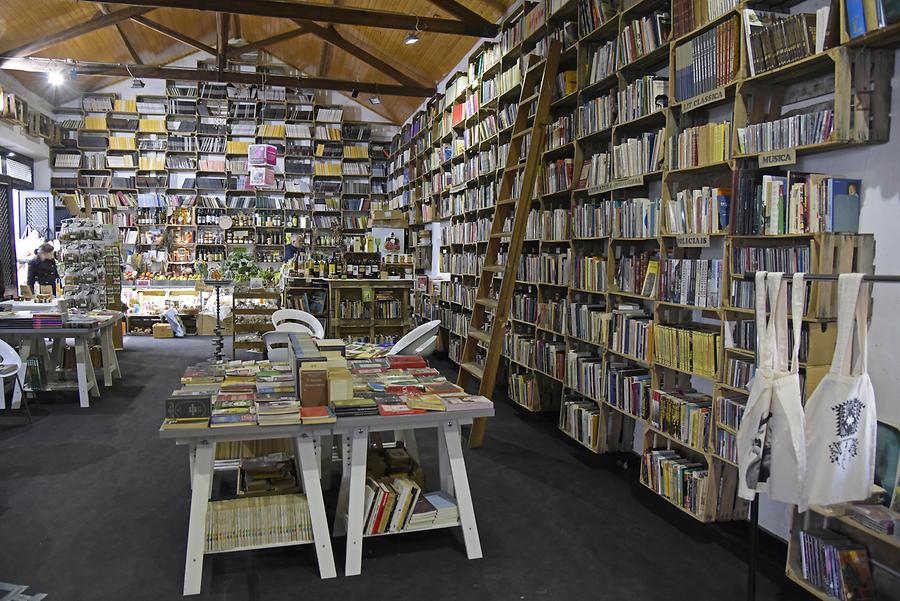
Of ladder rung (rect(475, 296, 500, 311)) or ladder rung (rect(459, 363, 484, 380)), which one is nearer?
ladder rung (rect(459, 363, 484, 380))

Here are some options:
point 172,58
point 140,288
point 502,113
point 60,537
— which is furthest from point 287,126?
point 60,537

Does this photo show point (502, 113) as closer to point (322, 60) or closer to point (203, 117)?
point (322, 60)

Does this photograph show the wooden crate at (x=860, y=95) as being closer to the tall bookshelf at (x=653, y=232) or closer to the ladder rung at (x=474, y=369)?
the tall bookshelf at (x=653, y=232)

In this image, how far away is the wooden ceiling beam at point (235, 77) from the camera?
10328mm

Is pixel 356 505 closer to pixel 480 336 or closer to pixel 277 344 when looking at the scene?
pixel 480 336

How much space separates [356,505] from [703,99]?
115 inches

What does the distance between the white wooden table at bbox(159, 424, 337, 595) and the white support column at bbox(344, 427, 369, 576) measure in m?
0.10

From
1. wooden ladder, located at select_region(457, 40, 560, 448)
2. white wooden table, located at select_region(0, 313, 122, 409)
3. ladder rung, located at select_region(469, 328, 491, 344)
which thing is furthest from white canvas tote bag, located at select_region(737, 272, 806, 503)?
white wooden table, located at select_region(0, 313, 122, 409)

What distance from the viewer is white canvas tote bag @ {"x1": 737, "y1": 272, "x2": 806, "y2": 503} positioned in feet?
7.29

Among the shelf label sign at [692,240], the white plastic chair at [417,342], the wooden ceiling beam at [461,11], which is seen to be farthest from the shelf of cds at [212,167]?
the shelf label sign at [692,240]

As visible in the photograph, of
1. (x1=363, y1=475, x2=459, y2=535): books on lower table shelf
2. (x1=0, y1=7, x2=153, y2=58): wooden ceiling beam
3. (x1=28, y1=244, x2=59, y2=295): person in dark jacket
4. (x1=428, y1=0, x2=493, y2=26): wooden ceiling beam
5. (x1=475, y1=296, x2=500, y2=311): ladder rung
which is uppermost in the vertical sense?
(x1=0, y1=7, x2=153, y2=58): wooden ceiling beam

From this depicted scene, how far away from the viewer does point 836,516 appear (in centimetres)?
253

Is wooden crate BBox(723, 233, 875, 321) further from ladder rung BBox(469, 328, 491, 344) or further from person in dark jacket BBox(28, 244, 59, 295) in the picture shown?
person in dark jacket BBox(28, 244, 59, 295)

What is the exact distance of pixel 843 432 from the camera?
2.20 meters
